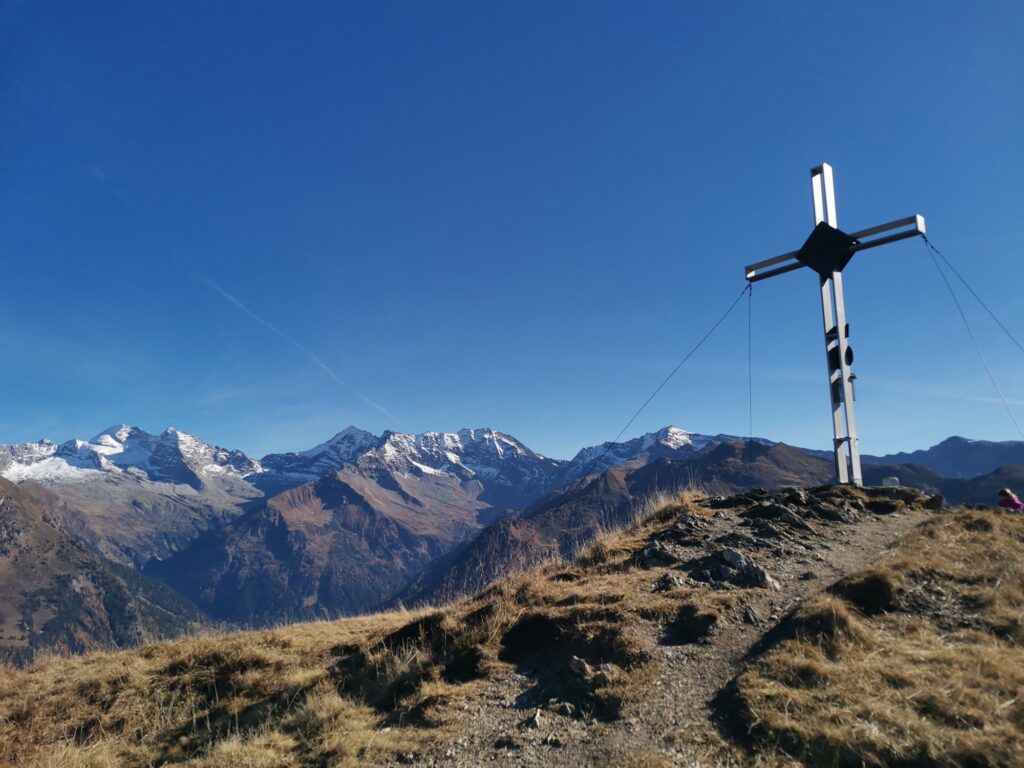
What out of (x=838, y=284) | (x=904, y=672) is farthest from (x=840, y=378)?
(x=904, y=672)

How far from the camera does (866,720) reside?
6.41 meters

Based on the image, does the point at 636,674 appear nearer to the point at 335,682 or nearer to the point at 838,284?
the point at 335,682

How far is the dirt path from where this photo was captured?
692 centimetres

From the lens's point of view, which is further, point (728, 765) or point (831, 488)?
point (831, 488)

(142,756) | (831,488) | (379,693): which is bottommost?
(142,756)

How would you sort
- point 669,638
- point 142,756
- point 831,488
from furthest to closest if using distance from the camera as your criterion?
1. point 831,488
2. point 669,638
3. point 142,756

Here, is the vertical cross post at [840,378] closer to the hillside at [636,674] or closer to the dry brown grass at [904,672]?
the hillside at [636,674]

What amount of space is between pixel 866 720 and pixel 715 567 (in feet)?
20.5

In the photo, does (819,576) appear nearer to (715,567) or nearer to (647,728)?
(715,567)

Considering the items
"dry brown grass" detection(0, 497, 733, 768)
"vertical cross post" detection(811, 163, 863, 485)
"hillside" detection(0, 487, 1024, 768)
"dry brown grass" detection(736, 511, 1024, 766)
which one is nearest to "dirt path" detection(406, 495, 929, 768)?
"hillside" detection(0, 487, 1024, 768)

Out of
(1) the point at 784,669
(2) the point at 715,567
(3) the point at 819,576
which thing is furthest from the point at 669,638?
(3) the point at 819,576

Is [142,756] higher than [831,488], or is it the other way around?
[831,488]

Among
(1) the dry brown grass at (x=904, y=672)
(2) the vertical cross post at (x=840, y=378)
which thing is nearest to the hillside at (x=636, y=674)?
(1) the dry brown grass at (x=904, y=672)

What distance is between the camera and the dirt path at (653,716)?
272 inches
